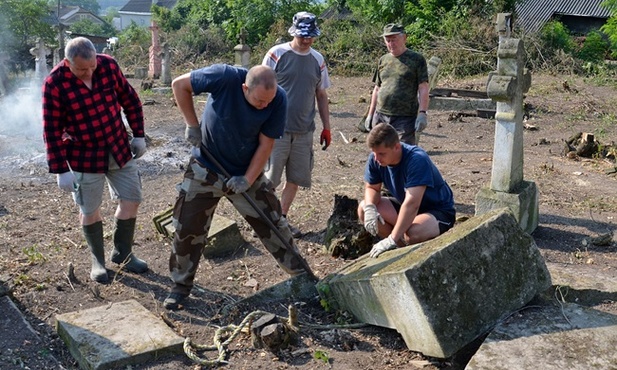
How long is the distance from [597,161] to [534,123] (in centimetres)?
321

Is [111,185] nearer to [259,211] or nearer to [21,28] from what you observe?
[259,211]

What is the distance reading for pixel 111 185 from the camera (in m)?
5.61

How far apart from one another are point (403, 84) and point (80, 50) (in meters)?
3.19

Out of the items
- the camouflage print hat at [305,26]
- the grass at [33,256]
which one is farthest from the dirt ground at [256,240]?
the camouflage print hat at [305,26]

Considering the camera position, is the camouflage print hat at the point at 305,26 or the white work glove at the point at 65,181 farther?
the camouflage print hat at the point at 305,26

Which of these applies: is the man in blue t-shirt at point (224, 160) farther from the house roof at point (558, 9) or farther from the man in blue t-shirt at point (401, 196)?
the house roof at point (558, 9)

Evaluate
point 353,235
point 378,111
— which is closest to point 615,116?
point 378,111

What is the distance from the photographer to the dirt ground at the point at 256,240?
14.2 ft

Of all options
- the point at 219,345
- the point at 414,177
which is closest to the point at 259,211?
the point at 219,345

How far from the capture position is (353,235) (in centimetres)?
A: 591

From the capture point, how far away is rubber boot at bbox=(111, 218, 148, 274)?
18.6 ft

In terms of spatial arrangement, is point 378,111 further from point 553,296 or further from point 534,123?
point 534,123

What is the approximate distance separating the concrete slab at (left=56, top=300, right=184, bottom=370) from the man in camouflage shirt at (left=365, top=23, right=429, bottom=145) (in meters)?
3.34

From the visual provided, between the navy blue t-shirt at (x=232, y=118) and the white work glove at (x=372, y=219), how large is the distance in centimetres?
97
